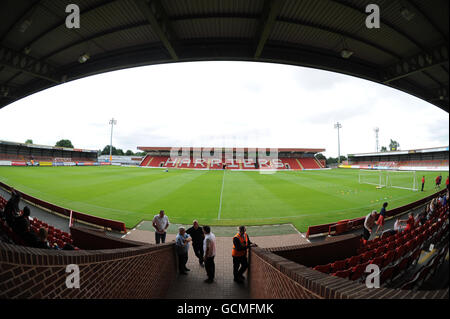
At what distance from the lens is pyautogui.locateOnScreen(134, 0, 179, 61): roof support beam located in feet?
13.9

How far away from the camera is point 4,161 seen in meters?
37.9

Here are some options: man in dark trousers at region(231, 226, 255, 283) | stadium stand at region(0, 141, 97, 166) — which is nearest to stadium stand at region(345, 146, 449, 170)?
man in dark trousers at region(231, 226, 255, 283)

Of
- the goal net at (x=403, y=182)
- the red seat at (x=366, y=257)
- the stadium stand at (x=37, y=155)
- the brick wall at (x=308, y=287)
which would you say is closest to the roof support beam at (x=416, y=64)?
the red seat at (x=366, y=257)

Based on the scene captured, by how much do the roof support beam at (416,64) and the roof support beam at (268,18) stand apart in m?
5.01

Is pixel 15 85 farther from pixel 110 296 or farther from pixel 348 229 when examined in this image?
pixel 348 229

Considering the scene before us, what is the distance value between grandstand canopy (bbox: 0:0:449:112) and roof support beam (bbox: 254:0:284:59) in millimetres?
25

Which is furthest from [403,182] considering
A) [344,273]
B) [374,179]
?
[344,273]

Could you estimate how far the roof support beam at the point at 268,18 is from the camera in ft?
13.3

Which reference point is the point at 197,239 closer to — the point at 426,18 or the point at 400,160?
the point at 426,18

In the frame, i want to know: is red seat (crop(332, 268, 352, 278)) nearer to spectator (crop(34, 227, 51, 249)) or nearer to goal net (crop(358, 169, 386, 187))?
spectator (crop(34, 227, 51, 249))

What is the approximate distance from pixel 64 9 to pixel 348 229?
14.7m

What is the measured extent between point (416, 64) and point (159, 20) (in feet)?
29.8

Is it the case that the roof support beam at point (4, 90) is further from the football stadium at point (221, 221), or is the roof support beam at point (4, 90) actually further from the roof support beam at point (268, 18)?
the roof support beam at point (268, 18)
